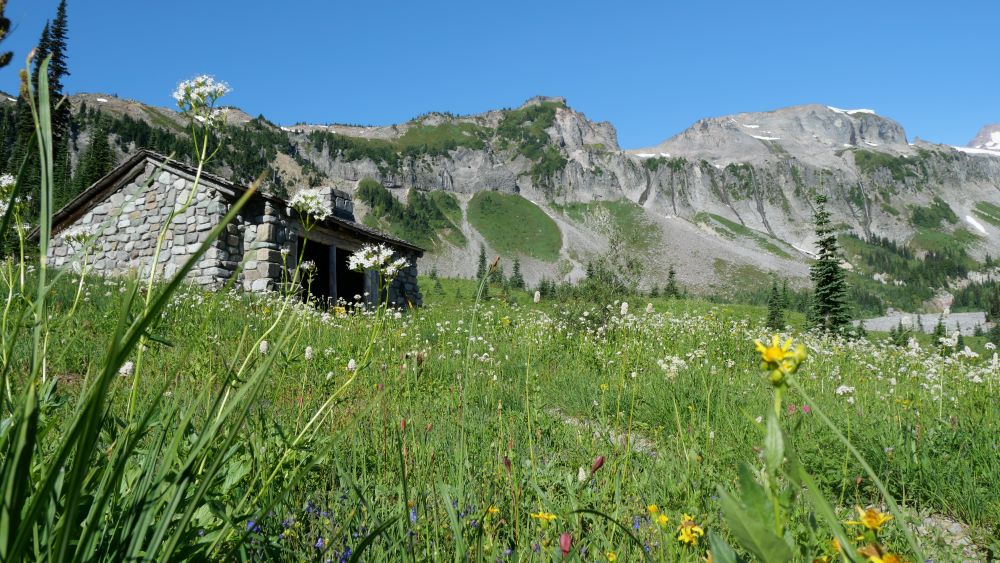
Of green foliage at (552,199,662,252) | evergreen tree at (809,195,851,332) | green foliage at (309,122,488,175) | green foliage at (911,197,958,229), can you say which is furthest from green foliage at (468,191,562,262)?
green foliage at (911,197,958,229)

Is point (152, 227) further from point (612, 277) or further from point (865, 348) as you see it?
point (865, 348)

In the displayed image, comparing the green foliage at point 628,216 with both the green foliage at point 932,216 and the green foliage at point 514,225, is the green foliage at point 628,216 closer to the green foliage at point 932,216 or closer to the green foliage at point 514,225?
the green foliage at point 514,225

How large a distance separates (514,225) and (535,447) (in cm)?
13021

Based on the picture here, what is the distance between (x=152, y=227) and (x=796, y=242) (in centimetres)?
18621

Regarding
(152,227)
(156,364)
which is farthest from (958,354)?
(152,227)

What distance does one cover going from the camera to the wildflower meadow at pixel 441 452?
0.77 metres

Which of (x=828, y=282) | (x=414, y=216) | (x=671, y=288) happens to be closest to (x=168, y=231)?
(x=828, y=282)

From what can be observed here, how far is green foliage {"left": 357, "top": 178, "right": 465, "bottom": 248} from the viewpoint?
392ft

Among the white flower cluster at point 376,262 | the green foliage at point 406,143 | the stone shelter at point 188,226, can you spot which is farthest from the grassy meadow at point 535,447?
the green foliage at point 406,143

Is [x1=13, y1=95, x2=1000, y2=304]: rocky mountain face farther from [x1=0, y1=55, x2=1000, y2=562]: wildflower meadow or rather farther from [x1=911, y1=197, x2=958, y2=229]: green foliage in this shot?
[x1=0, y1=55, x2=1000, y2=562]: wildflower meadow

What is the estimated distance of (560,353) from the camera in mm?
8188

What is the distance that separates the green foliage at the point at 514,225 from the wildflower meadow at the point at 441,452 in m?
110

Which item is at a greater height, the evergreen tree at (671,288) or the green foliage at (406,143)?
the green foliage at (406,143)

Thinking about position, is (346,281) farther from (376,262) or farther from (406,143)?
(406,143)
